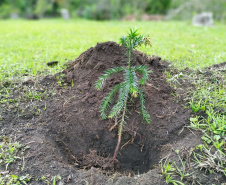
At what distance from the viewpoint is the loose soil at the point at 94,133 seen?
229cm

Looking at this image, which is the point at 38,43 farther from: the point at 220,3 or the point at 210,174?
the point at 220,3

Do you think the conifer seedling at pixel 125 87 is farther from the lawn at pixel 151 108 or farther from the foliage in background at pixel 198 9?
the foliage in background at pixel 198 9

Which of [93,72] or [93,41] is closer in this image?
[93,72]

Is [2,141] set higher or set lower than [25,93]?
lower

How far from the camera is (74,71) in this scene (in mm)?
3520

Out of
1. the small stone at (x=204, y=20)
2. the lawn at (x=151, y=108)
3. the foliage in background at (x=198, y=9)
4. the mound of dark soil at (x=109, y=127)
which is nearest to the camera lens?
the lawn at (x=151, y=108)

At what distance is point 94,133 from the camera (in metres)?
2.77

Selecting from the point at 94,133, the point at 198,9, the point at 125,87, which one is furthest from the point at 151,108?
the point at 198,9

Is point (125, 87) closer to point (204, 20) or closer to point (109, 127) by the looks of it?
point (109, 127)

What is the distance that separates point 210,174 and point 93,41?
5300 millimetres

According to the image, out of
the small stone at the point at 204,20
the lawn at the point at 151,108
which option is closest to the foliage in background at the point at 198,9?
the small stone at the point at 204,20

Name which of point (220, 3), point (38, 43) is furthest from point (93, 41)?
point (220, 3)

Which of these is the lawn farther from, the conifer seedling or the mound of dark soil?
the conifer seedling

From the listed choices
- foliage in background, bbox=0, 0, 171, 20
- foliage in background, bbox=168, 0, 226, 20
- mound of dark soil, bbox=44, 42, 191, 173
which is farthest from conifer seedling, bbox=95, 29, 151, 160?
foliage in background, bbox=168, 0, 226, 20
